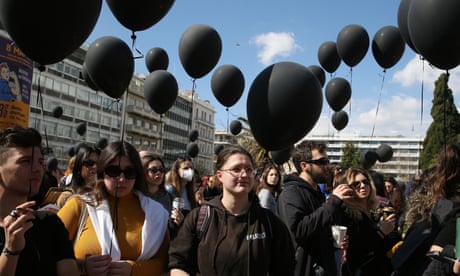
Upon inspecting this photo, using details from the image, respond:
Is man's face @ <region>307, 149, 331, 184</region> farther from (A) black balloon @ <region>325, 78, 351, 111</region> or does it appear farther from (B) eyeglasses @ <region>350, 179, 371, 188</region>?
(A) black balloon @ <region>325, 78, 351, 111</region>

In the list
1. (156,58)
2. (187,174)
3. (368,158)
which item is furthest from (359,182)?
(368,158)

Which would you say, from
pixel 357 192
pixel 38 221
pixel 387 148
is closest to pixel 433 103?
pixel 387 148

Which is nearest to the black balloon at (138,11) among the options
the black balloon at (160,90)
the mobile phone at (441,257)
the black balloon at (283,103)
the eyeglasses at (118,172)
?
the black balloon at (283,103)

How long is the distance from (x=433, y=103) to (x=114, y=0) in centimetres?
3399

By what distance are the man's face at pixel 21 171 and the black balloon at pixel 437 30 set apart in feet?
6.99

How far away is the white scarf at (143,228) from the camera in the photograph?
2277 millimetres

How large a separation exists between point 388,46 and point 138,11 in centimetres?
398

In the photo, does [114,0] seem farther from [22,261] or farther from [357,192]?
[357,192]

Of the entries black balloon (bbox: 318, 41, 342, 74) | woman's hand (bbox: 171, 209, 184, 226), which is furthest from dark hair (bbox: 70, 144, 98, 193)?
black balloon (bbox: 318, 41, 342, 74)

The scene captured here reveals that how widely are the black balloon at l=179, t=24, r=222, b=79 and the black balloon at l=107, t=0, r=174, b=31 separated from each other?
210 centimetres

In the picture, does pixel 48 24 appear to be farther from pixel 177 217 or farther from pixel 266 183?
pixel 266 183

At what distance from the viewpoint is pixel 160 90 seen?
19.4 ft

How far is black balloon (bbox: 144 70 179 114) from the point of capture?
232 inches

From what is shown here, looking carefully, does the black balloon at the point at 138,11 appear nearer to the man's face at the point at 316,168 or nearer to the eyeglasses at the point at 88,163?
the eyeglasses at the point at 88,163
